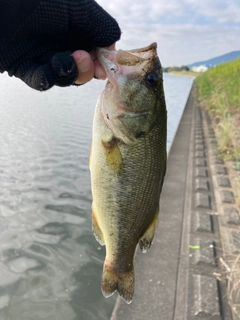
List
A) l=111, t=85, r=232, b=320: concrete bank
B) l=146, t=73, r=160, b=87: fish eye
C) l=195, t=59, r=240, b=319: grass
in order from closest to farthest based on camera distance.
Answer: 1. l=146, t=73, r=160, b=87: fish eye
2. l=111, t=85, r=232, b=320: concrete bank
3. l=195, t=59, r=240, b=319: grass

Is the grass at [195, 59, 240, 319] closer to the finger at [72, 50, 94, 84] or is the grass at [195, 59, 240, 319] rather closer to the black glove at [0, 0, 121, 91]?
the finger at [72, 50, 94, 84]

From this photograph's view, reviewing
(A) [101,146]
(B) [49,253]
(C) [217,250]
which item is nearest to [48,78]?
(A) [101,146]

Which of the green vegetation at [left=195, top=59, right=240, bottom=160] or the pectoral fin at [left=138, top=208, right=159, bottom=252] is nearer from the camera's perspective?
the pectoral fin at [left=138, top=208, right=159, bottom=252]

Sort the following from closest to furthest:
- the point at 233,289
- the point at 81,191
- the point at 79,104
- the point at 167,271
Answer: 1. the point at 233,289
2. the point at 167,271
3. the point at 81,191
4. the point at 79,104

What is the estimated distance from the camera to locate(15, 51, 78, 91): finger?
1.75 m

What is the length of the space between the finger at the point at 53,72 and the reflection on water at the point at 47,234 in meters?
3.44

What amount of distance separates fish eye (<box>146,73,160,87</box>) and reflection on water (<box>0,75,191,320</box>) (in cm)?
328

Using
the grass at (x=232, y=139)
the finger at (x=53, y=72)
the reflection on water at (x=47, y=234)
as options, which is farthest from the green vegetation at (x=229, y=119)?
the finger at (x=53, y=72)

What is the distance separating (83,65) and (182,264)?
133 inches

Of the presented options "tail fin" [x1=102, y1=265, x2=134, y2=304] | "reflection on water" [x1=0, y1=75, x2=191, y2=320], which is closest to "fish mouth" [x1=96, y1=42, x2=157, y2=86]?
"tail fin" [x1=102, y1=265, x2=134, y2=304]

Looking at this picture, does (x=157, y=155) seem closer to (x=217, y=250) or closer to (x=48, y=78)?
(x=48, y=78)

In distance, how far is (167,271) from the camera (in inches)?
176

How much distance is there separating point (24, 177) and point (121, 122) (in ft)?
23.2

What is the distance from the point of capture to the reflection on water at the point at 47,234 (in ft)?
15.6
